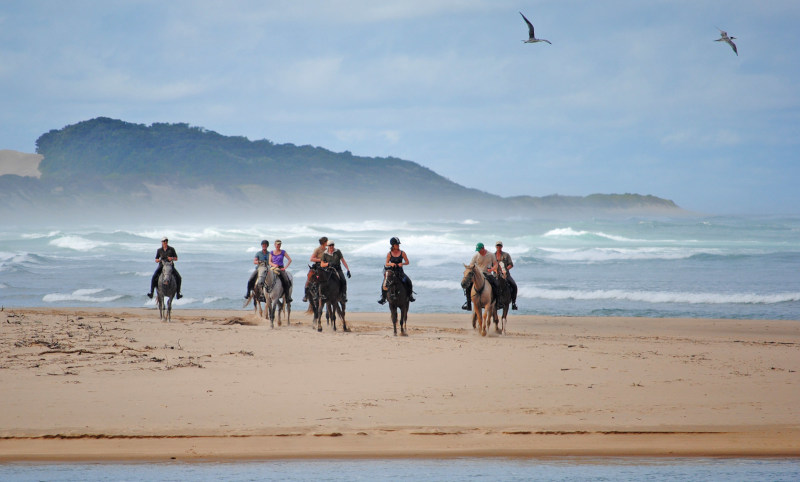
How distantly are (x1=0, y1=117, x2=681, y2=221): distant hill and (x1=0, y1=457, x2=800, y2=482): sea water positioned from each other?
136m

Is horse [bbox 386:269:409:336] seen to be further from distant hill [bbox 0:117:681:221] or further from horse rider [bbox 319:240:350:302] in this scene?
distant hill [bbox 0:117:681:221]

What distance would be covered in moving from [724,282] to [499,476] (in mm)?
22071

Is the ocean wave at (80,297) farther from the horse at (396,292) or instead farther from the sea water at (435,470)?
the sea water at (435,470)

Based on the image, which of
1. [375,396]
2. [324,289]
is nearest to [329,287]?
[324,289]

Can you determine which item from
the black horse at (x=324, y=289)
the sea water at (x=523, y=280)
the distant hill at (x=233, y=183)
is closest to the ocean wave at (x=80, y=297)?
the sea water at (x=523, y=280)

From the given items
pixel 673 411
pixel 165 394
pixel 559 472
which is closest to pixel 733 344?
pixel 673 411

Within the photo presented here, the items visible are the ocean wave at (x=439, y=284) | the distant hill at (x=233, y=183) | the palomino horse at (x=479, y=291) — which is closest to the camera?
the palomino horse at (x=479, y=291)

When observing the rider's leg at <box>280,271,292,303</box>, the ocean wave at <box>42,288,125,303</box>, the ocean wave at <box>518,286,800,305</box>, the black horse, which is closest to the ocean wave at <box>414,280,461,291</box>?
the ocean wave at <box>518,286,800,305</box>

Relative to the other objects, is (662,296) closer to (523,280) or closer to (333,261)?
(523,280)

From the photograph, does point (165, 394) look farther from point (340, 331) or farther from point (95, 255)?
point (95, 255)

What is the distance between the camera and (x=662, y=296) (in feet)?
74.3

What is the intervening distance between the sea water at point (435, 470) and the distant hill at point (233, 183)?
447 ft

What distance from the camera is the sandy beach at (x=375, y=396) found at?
285 inches

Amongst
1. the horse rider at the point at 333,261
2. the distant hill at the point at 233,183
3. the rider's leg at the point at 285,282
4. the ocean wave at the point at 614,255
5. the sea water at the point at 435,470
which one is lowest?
the sea water at the point at 435,470
